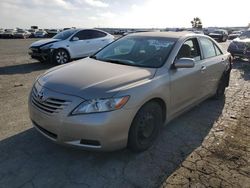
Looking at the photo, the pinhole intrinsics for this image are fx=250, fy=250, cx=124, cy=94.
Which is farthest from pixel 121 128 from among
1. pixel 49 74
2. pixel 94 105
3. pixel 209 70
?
pixel 209 70

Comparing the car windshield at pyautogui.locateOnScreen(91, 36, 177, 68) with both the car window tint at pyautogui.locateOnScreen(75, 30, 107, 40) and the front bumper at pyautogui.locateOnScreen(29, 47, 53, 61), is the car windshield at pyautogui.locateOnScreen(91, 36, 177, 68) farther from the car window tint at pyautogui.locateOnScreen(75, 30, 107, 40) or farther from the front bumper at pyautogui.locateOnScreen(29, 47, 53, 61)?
the car window tint at pyautogui.locateOnScreen(75, 30, 107, 40)

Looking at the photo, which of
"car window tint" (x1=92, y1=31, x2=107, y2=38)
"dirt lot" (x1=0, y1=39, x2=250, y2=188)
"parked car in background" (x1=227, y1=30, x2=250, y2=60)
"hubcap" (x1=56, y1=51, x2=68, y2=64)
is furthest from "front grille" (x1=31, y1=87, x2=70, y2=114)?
"parked car in background" (x1=227, y1=30, x2=250, y2=60)

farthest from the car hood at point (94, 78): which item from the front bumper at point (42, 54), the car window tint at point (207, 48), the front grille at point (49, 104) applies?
the front bumper at point (42, 54)

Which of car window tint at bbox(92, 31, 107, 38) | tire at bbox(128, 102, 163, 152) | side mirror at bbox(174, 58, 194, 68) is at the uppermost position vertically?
car window tint at bbox(92, 31, 107, 38)

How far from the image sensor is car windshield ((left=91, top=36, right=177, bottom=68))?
397 centimetres

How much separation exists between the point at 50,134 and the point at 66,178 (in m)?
0.60

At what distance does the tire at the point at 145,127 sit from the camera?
3.27 metres

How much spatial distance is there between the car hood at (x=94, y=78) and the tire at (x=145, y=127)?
43 centimetres

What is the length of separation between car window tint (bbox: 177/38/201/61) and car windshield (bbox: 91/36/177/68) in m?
0.21

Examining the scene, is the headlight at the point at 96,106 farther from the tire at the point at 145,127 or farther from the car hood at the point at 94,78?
the tire at the point at 145,127

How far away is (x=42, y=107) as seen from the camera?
3.21m

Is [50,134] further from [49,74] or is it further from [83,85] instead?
[49,74]

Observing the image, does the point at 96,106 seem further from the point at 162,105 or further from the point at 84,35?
the point at 84,35

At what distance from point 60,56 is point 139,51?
716 centimetres
